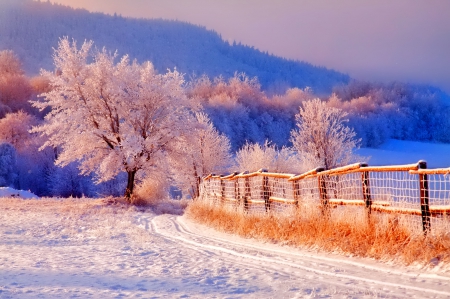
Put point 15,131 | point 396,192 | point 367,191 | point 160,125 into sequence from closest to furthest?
point 396,192 → point 367,191 → point 160,125 → point 15,131

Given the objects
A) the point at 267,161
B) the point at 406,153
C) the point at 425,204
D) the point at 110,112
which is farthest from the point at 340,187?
the point at 406,153

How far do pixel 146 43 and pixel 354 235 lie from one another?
162 m

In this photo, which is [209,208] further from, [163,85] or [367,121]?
[367,121]

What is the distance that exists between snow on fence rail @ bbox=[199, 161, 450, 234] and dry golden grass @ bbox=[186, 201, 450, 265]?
217 millimetres

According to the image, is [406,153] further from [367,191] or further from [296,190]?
[367,191]

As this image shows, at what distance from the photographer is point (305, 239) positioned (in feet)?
29.3

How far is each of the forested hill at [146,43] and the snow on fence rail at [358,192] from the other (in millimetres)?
110450

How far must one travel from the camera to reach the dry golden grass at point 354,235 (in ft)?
21.0

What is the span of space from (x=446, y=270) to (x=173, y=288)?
133 inches

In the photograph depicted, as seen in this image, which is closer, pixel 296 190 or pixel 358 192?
pixel 358 192

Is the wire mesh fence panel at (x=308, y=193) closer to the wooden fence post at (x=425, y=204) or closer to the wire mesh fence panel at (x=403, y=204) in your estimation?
the wire mesh fence panel at (x=403, y=204)

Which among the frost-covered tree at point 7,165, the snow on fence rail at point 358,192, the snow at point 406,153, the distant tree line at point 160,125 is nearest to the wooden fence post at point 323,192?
the snow on fence rail at point 358,192

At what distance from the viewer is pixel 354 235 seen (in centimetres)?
786

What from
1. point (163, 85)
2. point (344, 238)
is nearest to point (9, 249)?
point (344, 238)
